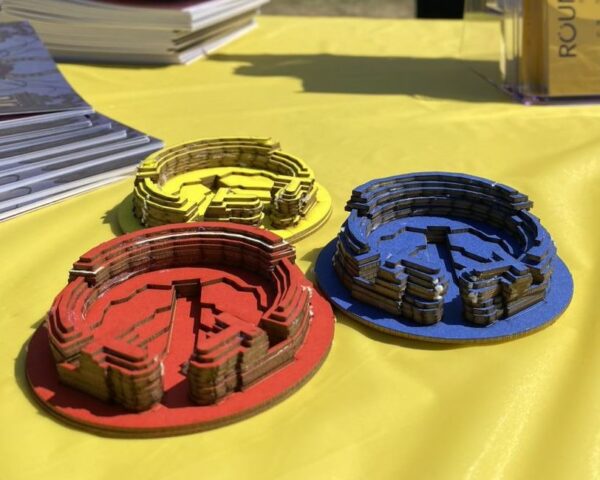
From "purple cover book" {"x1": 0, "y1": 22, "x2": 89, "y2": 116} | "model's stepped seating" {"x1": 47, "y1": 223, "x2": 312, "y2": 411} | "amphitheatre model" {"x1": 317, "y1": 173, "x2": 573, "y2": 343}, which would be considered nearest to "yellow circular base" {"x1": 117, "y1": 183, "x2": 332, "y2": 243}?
"amphitheatre model" {"x1": 317, "y1": 173, "x2": 573, "y2": 343}

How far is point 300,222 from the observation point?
221 inches

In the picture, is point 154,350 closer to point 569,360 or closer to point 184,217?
point 184,217

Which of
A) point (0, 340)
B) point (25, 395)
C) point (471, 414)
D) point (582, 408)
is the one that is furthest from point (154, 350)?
point (582, 408)

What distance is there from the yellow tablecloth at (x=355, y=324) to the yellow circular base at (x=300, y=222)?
3.6 inches

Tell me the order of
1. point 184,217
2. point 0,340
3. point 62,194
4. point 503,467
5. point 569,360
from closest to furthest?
point 503,467 → point 569,360 → point 0,340 → point 184,217 → point 62,194

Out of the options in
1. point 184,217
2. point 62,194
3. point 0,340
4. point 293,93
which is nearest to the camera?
point 0,340

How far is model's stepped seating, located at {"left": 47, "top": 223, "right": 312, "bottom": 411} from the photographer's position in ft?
11.9

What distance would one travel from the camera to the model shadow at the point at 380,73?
29.0 feet

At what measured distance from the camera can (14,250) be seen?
5414 millimetres

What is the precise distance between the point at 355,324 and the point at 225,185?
92.9 inches

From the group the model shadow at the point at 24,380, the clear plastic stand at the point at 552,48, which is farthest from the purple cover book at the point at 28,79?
the clear plastic stand at the point at 552,48

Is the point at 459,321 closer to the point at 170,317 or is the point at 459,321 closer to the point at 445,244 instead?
the point at 445,244

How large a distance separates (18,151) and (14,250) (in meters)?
1.44

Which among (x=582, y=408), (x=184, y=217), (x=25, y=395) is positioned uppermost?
(x=184, y=217)
